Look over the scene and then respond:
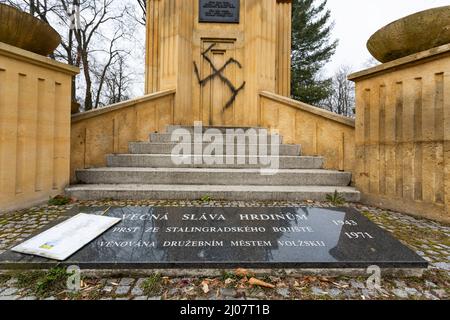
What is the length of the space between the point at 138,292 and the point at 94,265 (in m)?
0.39

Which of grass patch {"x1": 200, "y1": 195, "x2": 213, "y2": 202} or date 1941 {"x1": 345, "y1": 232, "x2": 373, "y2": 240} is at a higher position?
grass patch {"x1": 200, "y1": 195, "x2": 213, "y2": 202}

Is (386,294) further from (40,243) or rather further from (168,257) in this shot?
(40,243)

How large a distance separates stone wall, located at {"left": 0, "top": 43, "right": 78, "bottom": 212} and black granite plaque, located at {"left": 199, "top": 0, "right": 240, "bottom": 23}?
15.7 ft

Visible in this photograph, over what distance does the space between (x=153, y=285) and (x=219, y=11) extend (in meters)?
7.81

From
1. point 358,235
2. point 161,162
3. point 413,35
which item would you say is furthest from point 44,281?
point 413,35

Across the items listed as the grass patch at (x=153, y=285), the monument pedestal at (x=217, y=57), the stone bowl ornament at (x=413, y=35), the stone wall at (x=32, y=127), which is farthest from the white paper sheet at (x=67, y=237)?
the monument pedestal at (x=217, y=57)

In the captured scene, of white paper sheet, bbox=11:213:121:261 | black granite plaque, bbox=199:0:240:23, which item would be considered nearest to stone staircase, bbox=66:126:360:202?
white paper sheet, bbox=11:213:121:261

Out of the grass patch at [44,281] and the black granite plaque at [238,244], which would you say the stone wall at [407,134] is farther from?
the grass patch at [44,281]

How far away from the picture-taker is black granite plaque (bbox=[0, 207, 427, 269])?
1781 millimetres

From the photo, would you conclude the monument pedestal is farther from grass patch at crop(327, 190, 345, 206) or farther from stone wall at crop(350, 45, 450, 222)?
grass patch at crop(327, 190, 345, 206)

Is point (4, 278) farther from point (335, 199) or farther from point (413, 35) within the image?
point (413, 35)
